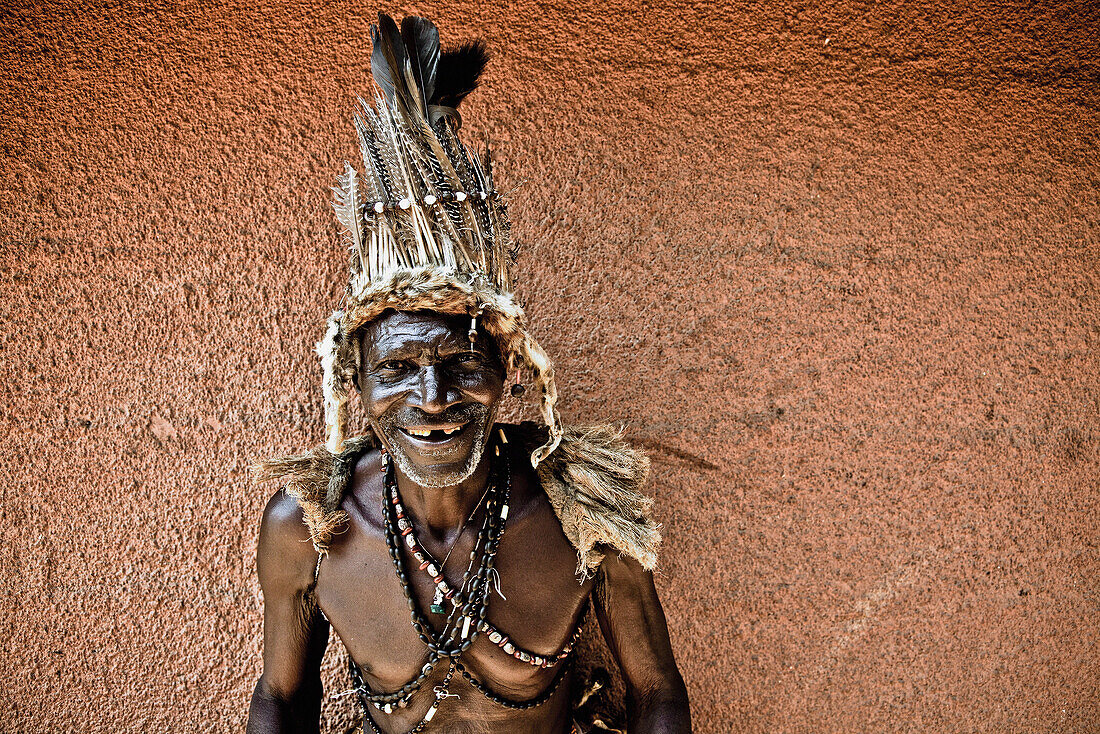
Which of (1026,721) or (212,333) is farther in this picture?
(1026,721)

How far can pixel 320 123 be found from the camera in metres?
2.04

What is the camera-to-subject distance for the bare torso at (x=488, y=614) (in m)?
1.67

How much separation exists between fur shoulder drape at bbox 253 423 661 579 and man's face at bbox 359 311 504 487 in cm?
27

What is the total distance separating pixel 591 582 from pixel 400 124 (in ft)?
3.68

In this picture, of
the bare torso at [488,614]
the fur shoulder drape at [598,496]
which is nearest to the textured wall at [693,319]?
the fur shoulder drape at [598,496]

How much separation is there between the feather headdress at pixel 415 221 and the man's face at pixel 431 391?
0.04 m

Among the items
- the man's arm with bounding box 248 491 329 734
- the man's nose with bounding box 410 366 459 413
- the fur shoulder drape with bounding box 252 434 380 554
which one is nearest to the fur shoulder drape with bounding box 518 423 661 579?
the man's nose with bounding box 410 366 459 413

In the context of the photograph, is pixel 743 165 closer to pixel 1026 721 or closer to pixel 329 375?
pixel 329 375

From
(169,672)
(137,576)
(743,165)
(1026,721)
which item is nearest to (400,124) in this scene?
(743,165)

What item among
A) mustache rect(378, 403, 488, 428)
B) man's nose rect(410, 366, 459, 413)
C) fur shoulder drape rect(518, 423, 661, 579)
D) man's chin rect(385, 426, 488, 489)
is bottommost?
fur shoulder drape rect(518, 423, 661, 579)

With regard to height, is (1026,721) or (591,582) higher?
(591,582)

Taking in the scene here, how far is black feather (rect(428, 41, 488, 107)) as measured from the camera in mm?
1645

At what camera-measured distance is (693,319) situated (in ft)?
6.81

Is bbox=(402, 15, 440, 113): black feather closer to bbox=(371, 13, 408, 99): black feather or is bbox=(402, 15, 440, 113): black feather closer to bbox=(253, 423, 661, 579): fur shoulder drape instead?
bbox=(371, 13, 408, 99): black feather
